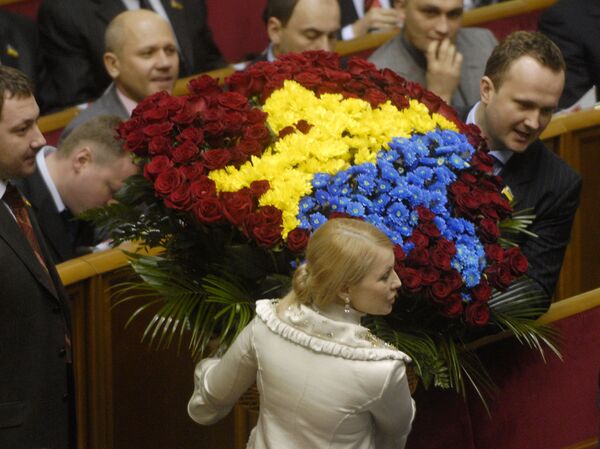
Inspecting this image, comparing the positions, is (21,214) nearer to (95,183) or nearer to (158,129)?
(158,129)

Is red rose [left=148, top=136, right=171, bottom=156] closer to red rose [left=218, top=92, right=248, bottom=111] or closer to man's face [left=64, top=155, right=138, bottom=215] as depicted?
red rose [left=218, top=92, right=248, bottom=111]

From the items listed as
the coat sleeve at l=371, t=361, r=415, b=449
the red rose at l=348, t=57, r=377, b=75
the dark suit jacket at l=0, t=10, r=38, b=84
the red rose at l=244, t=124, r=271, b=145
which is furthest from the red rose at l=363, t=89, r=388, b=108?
the dark suit jacket at l=0, t=10, r=38, b=84

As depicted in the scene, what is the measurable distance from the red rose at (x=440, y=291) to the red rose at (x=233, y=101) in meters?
0.62

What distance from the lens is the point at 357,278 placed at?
2.43 meters

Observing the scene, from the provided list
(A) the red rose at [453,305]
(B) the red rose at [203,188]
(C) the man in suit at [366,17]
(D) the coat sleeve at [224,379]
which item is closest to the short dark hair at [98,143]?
(B) the red rose at [203,188]

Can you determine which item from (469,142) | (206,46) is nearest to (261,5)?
(206,46)

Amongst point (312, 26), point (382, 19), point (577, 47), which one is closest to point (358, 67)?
point (312, 26)

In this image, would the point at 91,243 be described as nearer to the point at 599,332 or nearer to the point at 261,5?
the point at 599,332

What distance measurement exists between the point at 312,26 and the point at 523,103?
1716 millimetres

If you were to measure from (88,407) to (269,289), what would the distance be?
1070 mm

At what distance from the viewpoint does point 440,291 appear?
266 centimetres

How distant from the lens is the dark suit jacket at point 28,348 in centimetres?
307

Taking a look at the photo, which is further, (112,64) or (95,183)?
(112,64)

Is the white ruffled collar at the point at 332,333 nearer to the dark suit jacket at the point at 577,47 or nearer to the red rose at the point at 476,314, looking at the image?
the red rose at the point at 476,314
